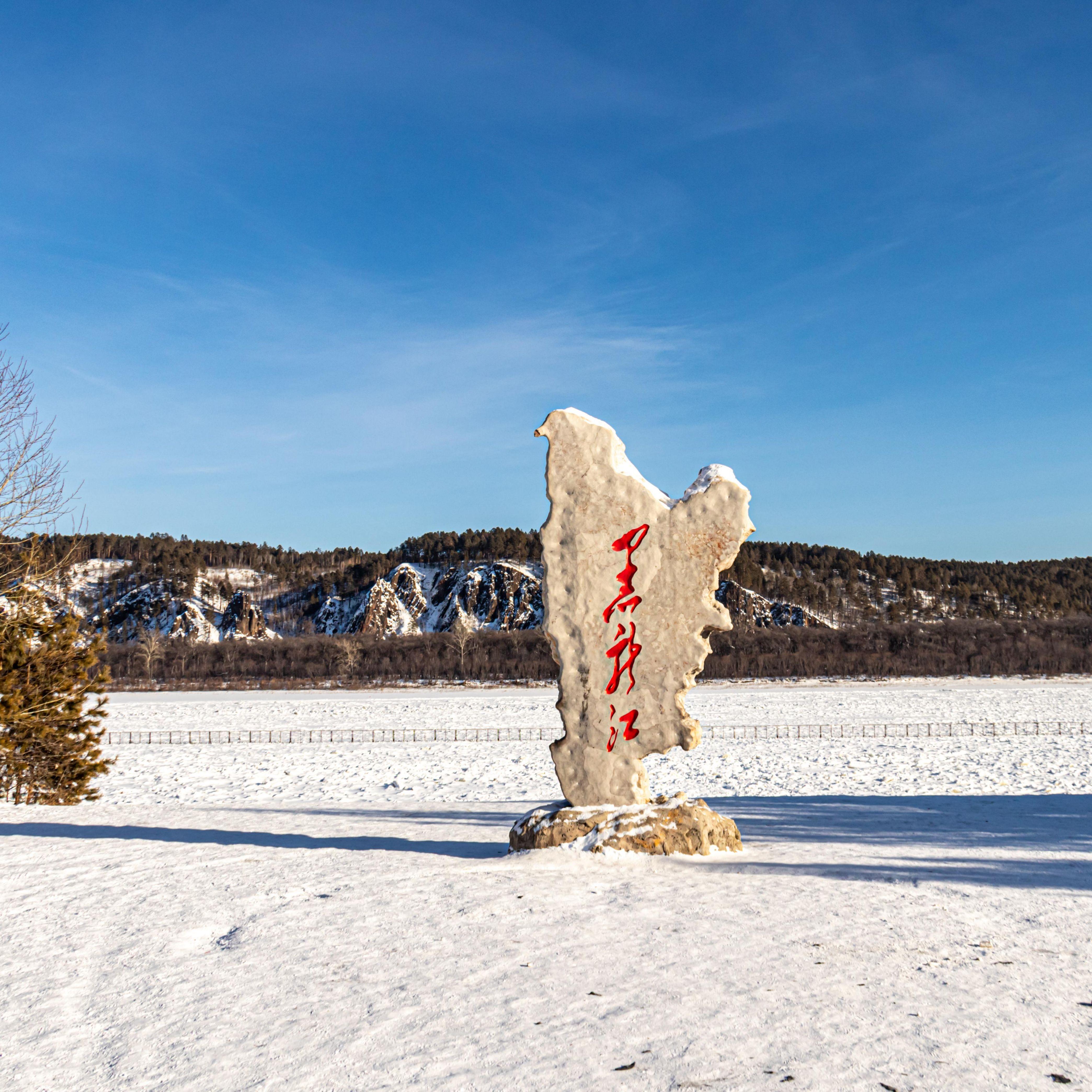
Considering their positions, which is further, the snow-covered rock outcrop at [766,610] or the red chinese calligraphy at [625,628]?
the snow-covered rock outcrop at [766,610]

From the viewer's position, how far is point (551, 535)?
11.1 meters

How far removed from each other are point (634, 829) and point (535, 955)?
3.50 m

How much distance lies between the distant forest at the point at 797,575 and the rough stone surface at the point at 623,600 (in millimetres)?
135084

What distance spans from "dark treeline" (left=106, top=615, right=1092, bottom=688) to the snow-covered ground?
68020 millimetres

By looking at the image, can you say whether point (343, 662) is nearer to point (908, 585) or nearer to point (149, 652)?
point (149, 652)

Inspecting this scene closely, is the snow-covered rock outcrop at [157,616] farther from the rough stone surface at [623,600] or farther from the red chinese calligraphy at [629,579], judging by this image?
the red chinese calligraphy at [629,579]

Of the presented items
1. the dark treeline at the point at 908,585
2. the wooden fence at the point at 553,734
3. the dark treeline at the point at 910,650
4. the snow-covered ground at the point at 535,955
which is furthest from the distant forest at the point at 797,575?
the snow-covered ground at the point at 535,955

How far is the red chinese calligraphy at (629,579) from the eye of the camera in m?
10.8

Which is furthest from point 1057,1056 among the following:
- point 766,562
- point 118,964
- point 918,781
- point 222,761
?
point 766,562

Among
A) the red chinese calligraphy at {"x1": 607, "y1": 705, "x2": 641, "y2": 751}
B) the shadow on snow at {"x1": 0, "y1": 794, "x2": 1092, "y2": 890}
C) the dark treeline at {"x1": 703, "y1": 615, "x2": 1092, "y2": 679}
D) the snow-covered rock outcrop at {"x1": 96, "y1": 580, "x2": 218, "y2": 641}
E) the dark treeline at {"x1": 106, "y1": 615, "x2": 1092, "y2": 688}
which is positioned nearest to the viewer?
the shadow on snow at {"x1": 0, "y1": 794, "x2": 1092, "y2": 890}

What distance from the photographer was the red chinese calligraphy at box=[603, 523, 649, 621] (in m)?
10.8

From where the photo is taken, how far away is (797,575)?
6393 inches

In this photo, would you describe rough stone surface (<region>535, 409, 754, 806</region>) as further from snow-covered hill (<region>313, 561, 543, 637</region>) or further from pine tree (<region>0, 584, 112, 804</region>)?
snow-covered hill (<region>313, 561, 543, 637</region>)

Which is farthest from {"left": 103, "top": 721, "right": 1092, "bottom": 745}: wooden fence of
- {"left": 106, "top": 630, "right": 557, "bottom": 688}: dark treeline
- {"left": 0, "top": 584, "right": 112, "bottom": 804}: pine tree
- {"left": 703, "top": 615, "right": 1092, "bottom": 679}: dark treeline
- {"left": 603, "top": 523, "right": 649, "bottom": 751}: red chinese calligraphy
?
{"left": 703, "top": 615, "right": 1092, "bottom": 679}: dark treeline
